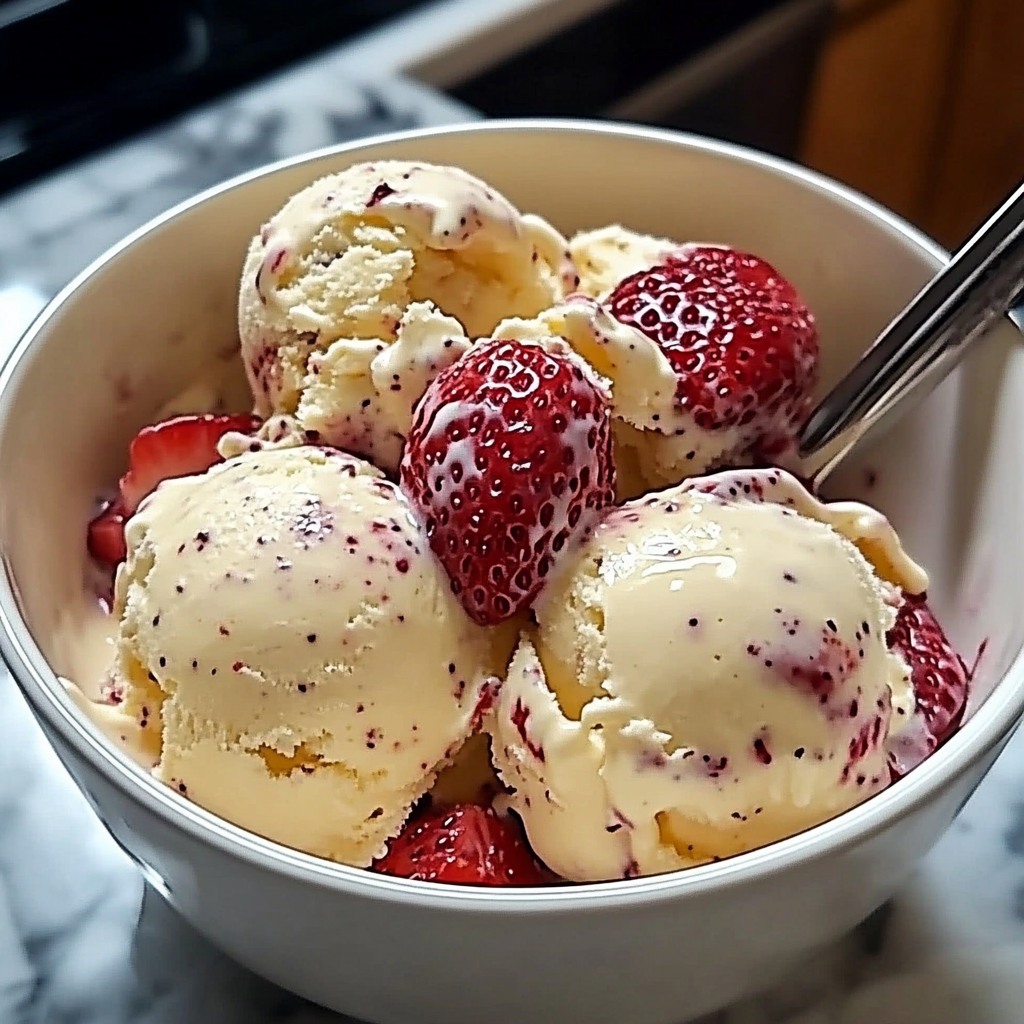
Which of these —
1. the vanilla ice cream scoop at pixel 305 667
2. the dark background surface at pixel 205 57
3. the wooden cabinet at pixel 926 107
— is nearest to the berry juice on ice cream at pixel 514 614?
the vanilla ice cream scoop at pixel 305 667

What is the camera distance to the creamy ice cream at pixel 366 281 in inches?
29.0

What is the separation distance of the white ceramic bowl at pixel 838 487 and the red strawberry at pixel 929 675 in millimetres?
14

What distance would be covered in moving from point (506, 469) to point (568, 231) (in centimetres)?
33

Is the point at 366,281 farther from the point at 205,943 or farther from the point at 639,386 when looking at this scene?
the point at 205,943

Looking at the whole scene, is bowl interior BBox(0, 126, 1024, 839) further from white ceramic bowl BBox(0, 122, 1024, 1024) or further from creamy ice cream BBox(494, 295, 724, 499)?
creamy ice cream BBox(494, 295, 724, 499)

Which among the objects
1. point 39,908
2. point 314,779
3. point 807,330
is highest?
point 807,330

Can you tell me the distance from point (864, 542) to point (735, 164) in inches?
10.6

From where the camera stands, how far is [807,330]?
2.53 feet

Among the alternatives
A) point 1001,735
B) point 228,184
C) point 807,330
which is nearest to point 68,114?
point 228,184

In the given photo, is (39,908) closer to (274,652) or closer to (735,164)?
(274,652)

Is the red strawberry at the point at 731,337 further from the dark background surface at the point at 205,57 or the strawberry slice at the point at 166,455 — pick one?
the dark background surface at the point at 205,57

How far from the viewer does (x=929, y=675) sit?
0.68m

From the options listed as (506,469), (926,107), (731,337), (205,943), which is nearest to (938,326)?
(731,337)

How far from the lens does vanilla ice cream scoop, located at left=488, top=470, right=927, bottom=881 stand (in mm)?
599
